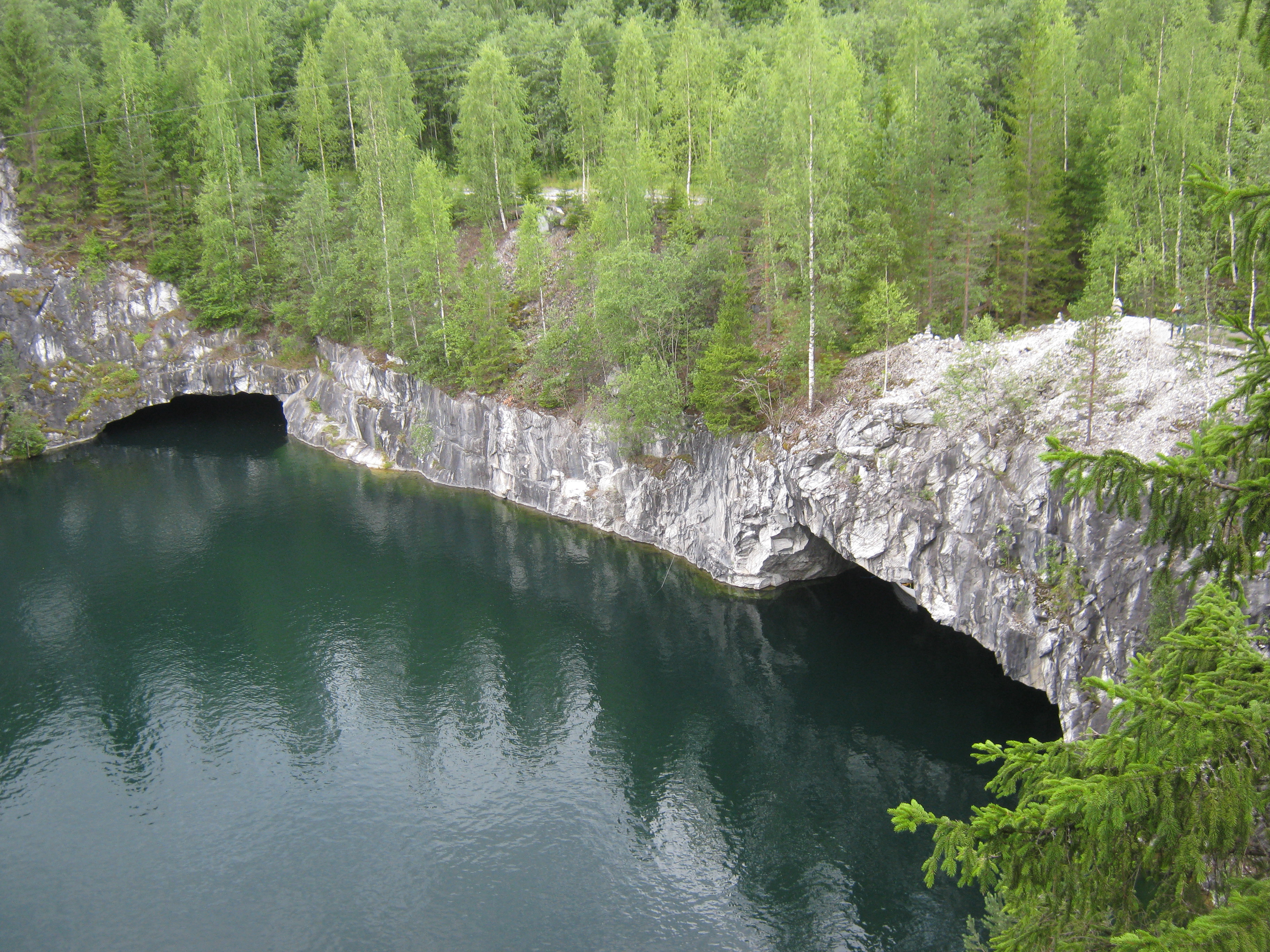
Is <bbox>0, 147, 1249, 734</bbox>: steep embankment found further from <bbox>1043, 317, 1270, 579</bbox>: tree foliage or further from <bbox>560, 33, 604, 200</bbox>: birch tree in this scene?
<bbox>560, 33, 604, 200</bbox>: birch tree

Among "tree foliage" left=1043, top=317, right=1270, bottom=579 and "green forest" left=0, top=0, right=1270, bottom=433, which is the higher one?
"green forest" left=0, top=0, right=1270, bottom=433

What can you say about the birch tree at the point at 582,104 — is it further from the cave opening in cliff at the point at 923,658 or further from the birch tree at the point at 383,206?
the cave opening in cliff at the point at 923,658

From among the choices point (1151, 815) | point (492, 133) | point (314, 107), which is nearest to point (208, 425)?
point (314, 107)

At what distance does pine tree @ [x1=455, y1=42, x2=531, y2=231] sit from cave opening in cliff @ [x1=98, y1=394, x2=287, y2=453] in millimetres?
25552

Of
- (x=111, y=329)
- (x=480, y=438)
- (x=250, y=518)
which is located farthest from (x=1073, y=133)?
(x=111, y=329)

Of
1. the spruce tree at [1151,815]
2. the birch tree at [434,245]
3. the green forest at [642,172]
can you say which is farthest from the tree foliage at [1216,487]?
the birch tree at [434,245]

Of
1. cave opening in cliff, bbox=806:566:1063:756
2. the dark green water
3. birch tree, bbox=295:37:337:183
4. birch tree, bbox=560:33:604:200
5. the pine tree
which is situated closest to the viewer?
the dark green water

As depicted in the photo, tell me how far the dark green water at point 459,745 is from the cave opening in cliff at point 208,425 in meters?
17.5

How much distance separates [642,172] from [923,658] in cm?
3257

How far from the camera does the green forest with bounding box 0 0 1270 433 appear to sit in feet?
131

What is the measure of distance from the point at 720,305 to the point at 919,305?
10.7m

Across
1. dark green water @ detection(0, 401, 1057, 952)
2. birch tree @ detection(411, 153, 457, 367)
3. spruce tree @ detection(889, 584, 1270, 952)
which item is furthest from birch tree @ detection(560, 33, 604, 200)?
spruce tree @ detection(889, 584, 1270, 952)

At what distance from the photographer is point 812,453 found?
130ft

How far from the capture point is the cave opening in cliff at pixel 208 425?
230 feet
